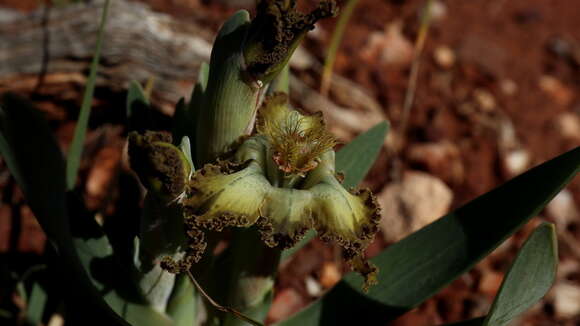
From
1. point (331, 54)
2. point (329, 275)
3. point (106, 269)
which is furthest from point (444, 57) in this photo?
point (106, 269)

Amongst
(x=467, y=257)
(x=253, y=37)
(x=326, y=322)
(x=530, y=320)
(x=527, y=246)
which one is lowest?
(x=530, y=320)

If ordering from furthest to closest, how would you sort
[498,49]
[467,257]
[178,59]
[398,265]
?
1. [498,49]
2. [178,59]
3. [398,265]
4. [467,257]

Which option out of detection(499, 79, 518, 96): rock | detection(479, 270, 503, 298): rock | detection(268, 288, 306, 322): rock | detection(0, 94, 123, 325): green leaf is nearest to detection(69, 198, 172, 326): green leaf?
detection(0, 94, 123, 325): green leaf

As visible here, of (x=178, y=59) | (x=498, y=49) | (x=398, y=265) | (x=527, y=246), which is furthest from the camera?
(x=498, y=49)

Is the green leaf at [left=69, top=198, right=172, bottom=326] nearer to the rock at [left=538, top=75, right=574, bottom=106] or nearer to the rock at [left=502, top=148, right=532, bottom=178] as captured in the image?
the rock at [left=502, top=148, right=532, bottom=178]

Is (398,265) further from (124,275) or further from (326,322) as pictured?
(124,275)

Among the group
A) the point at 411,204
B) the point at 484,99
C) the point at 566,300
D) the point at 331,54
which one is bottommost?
the point at 566,300

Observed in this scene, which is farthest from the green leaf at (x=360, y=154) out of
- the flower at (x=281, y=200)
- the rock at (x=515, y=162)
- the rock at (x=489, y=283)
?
the rock at (x=515, y=162)

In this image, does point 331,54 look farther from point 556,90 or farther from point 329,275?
point 556,90

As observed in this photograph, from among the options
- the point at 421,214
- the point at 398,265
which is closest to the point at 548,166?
the point at 398,265
